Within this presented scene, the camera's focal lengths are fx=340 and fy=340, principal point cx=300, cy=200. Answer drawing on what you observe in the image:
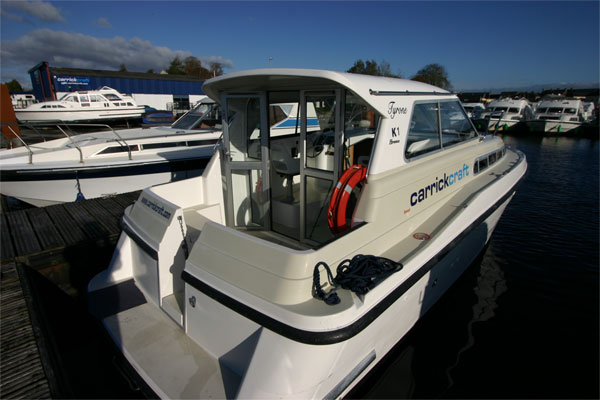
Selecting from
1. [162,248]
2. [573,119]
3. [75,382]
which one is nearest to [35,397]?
[162,248]

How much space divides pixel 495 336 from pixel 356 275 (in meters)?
2.87

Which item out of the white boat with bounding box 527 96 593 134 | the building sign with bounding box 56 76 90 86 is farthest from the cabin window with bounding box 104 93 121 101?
the white boat with bounding box 527 96 593 134

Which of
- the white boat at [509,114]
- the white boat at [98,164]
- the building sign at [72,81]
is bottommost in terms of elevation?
the white boat at [98,164]

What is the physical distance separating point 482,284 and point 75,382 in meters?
5.35

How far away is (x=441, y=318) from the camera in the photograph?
4355 mm

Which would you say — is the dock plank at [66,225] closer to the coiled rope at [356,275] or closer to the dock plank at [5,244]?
the dock plank at [5,244]

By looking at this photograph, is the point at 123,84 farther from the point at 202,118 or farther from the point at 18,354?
the point at 18,354

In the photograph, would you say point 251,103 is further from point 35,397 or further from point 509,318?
point 509,318

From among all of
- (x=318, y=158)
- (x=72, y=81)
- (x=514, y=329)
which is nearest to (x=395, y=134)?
(x=318, y=158)

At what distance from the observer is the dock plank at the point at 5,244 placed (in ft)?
12.6

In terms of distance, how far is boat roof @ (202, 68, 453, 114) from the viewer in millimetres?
2638

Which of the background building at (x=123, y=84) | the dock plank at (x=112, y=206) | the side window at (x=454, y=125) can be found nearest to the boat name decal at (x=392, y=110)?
the side window at (x=454, y=125)

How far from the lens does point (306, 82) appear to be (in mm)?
3146

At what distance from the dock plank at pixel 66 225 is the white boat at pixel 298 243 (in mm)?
1382
